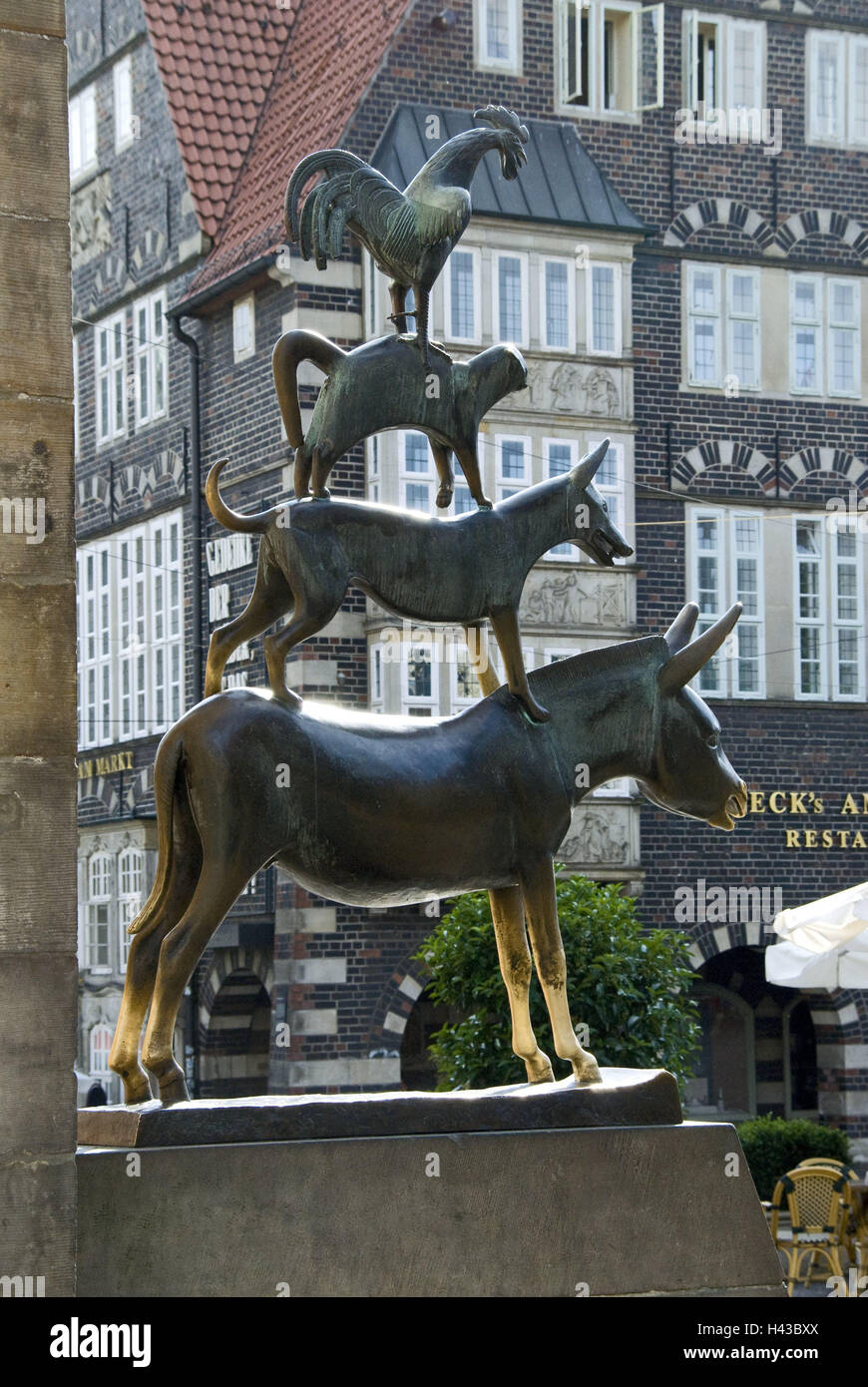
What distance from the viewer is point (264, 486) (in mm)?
22766

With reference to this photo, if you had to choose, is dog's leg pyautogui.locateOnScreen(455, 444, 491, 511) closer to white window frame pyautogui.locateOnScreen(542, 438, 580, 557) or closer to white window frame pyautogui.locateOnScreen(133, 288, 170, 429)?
white window frame pyautogui.locateOnScreen(542, 438, 580, 557)

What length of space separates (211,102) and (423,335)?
19.0m

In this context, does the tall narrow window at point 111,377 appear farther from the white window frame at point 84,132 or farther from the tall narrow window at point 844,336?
the tall narrow window at point 844,336

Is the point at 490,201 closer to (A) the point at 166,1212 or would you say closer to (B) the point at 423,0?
(B) the point at 423,0

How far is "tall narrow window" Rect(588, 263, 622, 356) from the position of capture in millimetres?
23375

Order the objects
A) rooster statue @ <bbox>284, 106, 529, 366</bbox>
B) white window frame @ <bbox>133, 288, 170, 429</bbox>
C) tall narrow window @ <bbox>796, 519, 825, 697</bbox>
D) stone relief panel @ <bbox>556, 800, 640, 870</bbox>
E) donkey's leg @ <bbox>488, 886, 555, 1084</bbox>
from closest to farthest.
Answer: rooster statue @ <bbox>284, 106, 529, 366</bbox> → donkey's leg @ <bbox>488, 886, 555, 1084</bbox> → stone relief panel @ <bbox>556, 800, 640, 870</bbox> → tall narrow window @ <bbox>796, 519, 825, 697</bbox> → white window frame @ <bbox>133, 288, 170, 429</bbox>

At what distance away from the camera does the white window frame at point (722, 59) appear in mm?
24047

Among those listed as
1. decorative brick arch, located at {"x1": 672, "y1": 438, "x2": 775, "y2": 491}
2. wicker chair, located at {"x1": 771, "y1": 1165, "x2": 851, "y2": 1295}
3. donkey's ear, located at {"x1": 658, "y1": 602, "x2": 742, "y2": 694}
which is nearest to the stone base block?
donkey's ear, located at {"x1": 658, "y1": 602, "x2": 742, "y2": 694}

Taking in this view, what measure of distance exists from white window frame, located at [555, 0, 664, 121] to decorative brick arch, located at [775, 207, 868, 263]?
2.01 m

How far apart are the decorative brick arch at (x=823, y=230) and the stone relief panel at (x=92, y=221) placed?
8164 millimetres

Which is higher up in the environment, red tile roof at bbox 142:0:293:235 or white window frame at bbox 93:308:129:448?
red tile roof at bbox 142:0:293:235

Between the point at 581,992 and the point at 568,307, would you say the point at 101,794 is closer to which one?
the point at 568,307

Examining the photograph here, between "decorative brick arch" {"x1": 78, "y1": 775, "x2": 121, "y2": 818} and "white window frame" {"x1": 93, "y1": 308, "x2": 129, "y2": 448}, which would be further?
"white window frame" {"x1": 93, "y1": 308, "x2": 129, "y2": 448}

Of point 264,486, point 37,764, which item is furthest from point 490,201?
point 37,764
